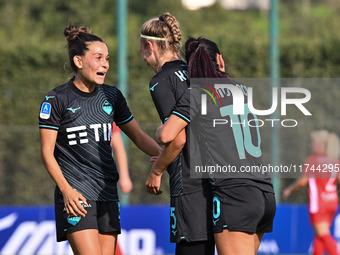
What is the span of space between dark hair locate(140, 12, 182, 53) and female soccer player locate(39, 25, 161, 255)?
1.43 feet

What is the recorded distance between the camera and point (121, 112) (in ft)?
16.3

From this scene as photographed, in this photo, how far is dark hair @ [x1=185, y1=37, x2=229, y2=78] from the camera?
13.8 ft

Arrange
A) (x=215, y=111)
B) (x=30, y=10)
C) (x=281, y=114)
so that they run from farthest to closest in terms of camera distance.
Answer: (x=30, y=10) → (x=281, y=114) → (x=215, y=111)

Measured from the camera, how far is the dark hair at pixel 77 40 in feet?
15.8

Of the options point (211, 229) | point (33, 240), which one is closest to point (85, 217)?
point (211, 229)

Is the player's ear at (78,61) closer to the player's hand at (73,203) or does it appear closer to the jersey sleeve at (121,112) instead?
the jersey sleeve at (121,112)

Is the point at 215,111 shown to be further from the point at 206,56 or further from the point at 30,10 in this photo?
the point at 30,10

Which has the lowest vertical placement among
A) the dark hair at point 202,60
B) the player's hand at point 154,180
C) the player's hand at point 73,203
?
the player's hand at point 73,203

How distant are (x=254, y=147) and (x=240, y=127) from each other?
153 millimetres

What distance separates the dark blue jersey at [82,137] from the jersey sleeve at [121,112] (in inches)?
6.7

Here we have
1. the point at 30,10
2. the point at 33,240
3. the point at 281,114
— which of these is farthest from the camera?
the point at 30,10

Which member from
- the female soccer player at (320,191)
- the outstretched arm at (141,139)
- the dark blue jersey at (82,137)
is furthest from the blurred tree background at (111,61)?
the dark blue jersey at (82,137)

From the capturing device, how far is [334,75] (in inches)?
569

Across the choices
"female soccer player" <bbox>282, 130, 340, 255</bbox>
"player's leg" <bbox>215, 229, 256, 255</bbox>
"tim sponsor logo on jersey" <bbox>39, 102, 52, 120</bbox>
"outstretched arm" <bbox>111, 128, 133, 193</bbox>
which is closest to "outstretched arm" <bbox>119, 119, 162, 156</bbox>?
"tim sponsor logo on jersey" <bbox>39, 102, 52, 120</bbox>
